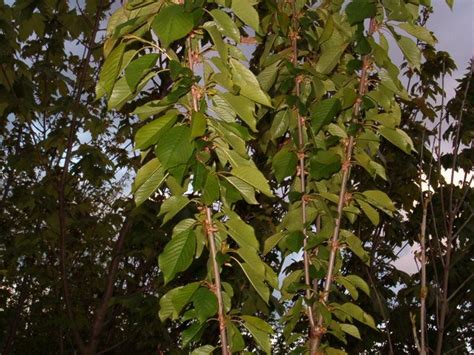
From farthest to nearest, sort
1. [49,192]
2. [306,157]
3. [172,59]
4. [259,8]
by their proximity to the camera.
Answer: [49,192] < [259,8] < [306,157] < [172,59]

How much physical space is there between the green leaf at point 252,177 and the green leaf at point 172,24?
1.10 ft

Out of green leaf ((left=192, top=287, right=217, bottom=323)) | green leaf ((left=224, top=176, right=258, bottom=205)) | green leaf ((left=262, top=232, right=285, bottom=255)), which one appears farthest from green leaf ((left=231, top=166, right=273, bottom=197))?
green leaf ((left=262, top=232, right=285, bottom=255))

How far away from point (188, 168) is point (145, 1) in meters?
0.42

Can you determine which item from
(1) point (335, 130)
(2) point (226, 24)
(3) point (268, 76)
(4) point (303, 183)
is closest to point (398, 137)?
(1) point (335, 130)

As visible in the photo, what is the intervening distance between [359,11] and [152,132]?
73cm

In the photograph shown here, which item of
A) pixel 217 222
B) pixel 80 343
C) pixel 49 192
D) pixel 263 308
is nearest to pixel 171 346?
pixel 80 343

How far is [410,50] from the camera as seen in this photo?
69.7 inches

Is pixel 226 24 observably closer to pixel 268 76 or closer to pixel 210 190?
pixel 210 190

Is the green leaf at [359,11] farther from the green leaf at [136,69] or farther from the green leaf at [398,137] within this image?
the green leaf at [136,69]

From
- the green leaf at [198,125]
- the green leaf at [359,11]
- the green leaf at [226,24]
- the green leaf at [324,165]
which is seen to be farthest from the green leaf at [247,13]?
the green leaf at [324,165]

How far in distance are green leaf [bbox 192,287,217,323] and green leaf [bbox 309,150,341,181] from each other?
1.73 feet

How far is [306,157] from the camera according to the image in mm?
1798

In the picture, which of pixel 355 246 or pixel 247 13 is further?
pixel 355 246

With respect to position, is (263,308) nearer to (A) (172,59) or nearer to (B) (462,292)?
(A) (172,59)
